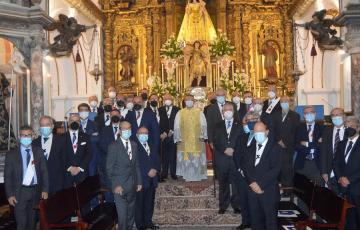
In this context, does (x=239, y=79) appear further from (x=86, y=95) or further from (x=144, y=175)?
(x=144, y=175)

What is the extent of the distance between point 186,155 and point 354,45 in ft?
18.8

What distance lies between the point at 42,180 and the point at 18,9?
Answer: 23.3 feet

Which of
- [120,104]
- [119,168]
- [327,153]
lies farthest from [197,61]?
[119,168]

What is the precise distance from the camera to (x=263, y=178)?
7.37 m

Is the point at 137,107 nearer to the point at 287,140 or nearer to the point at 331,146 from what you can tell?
the point at 287,140

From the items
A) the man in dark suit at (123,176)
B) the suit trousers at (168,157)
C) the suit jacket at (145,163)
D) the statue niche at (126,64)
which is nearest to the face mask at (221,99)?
the suit trousers at (168,157)

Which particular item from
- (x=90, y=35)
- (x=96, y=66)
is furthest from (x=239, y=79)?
(x=90, y=35)

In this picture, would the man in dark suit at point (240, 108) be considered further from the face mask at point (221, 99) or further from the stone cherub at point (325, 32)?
the stone cherub at point (325, 32)

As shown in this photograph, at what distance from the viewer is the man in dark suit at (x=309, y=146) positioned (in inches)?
383

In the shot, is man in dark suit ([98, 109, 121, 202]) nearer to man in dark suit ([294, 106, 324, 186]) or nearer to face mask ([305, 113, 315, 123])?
man in dark suit ([294, 106, 324, 186])

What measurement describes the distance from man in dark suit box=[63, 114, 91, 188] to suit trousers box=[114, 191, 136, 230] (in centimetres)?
144

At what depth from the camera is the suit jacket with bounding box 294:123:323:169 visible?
9.72 meters

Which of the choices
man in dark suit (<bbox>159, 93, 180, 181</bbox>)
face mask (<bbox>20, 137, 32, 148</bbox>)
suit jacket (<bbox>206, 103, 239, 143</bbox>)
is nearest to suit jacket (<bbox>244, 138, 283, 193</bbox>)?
suit jacket (<bbox>206, 103, 239, 143</bbox>)

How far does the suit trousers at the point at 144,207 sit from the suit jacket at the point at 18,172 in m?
1.71
